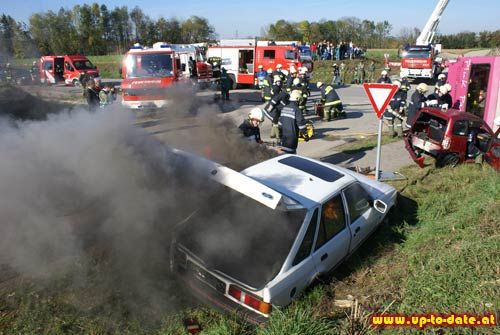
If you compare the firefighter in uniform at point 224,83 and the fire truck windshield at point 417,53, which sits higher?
the fire truck windshield at point 417,53

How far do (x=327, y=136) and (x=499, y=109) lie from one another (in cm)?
466

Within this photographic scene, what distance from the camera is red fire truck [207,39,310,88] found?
22766 millimetres

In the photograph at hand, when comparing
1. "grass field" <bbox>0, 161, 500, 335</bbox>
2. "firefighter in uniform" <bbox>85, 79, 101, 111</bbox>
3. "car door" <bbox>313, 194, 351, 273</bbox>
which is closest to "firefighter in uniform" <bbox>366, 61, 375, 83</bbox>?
"firefighter in uniform" <bbox>85, 79, 101, 111</bbox>

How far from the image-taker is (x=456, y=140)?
290 inches

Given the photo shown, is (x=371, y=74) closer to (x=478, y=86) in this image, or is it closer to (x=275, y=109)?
(x=478, y=86)

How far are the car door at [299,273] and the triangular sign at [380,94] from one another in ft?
11.6

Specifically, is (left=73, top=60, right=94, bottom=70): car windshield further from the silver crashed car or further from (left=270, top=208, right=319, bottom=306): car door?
(left=270, top=208, right=319, bottom=306): car door

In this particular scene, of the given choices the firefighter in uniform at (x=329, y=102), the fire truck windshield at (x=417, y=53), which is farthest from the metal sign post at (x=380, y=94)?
the fire truck windshield at (x=417, y=53)

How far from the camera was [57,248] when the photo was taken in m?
4.37

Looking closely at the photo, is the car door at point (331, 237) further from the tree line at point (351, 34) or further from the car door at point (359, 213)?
the tree line at point (351, 34)

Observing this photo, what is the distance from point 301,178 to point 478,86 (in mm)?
9857

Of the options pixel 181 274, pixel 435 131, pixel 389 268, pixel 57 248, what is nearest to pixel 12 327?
pixel 57 248

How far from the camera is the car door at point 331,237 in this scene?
152 inches

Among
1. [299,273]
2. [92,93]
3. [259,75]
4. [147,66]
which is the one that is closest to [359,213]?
[299,273]
